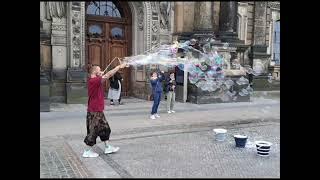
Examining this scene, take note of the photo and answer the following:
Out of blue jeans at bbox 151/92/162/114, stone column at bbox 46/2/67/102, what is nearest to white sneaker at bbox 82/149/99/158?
blue jeans at bbox 151/92/162/114

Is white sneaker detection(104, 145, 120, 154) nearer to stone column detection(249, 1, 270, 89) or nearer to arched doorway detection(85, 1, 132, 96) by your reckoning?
arched doorway detection(85, 1, 132, 96)

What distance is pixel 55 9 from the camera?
15375mm

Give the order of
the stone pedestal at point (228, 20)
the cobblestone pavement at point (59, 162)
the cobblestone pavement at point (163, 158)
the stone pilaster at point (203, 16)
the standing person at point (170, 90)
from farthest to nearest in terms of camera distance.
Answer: the stone pedestal at point (228, 20)
the stone pilaster at point (203, 16)
the standing person at point (170, 90)
the cobblestone pavement at point (163, 158)
the cobblestone pavement at point (59, 162)

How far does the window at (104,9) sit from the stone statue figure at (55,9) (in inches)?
63.4

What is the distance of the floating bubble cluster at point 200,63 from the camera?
32.0ft

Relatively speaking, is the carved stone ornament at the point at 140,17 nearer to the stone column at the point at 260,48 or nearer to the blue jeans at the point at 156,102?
the blue jeans at the point at 156,102

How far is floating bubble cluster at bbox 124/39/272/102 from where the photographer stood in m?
9.77

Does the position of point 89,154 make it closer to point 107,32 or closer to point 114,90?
point 114,90

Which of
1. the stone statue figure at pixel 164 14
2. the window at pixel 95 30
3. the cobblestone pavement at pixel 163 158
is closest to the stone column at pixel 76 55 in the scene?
the window at pixel 95 30

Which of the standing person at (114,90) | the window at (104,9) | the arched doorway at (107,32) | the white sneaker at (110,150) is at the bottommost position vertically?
the white sneaker at (110,150)

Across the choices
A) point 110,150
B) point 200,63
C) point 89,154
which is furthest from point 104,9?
point 89,154
